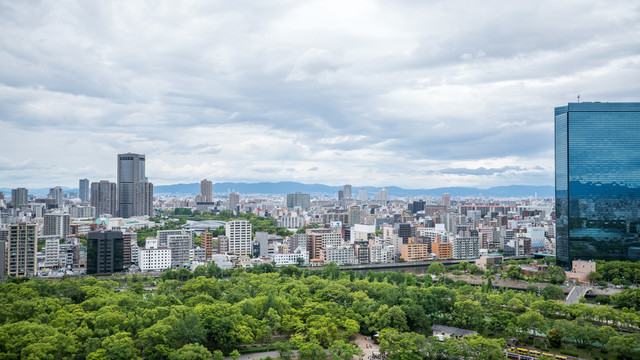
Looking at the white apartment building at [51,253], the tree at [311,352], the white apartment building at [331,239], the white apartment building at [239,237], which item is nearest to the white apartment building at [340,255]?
the white apartment building at [331,239]

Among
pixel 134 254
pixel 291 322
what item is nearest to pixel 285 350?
pixel 291 322

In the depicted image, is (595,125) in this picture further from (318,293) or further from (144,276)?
(144,276)

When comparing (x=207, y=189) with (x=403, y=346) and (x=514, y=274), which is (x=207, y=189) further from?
(x=403, y=346)

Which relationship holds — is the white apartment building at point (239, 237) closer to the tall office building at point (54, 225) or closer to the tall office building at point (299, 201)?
the tall office building at point (54, 225)

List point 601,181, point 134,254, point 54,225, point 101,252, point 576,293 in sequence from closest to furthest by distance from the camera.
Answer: point 576,293 < point 101,252 < point 601,181 < point 134,254 < point 54,225

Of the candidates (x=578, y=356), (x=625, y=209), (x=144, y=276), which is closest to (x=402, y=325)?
(x=578, y=356)
